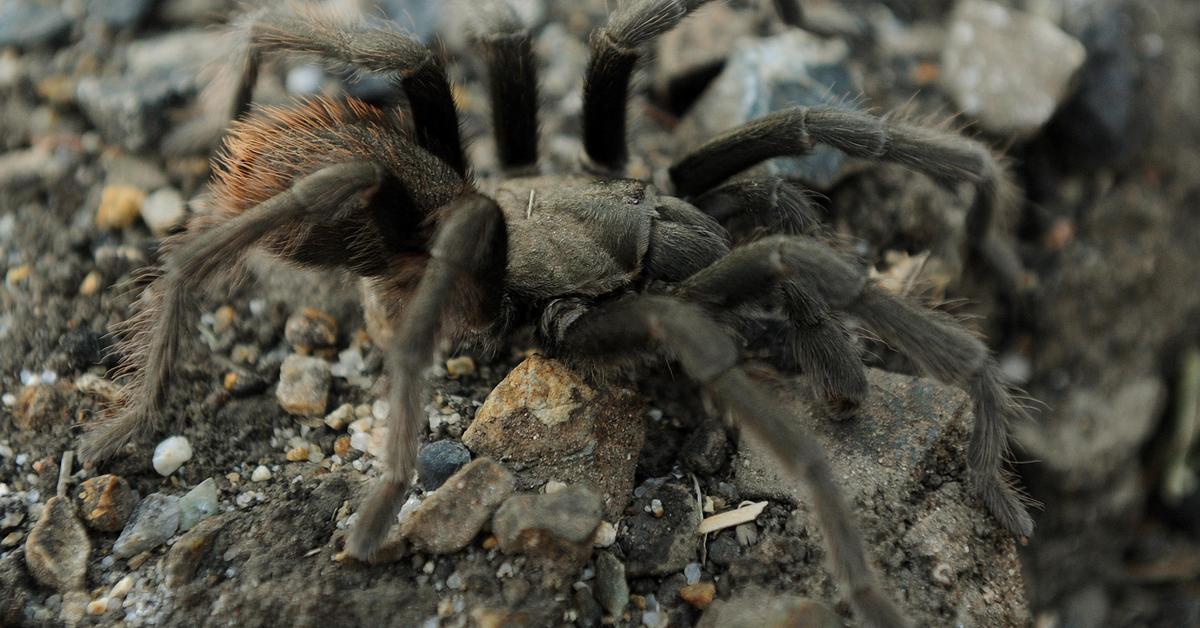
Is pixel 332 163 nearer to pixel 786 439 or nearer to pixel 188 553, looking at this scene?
pixel 188 553

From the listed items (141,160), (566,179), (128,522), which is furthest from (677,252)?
(141,160)

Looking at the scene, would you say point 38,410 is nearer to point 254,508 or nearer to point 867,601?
point 254,508

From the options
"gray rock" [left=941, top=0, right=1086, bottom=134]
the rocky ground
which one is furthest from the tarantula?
"gray rock" [left=941, top=0, right=1086, bottom=134]

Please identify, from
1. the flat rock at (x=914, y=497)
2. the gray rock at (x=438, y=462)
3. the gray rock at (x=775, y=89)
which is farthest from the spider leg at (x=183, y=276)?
the gray rock at (x=775, y=89)

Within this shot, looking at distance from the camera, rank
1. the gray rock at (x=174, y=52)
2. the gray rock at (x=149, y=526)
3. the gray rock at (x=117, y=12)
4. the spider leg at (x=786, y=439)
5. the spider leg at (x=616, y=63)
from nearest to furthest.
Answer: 1. the spider leg at (x=786, y=439)
2. the gray rock at (x=149, y=526)
3. the spider leg at (x=616, y=63)
4. the gray rock at (x=174, y=52)
5. the gray rock at (x=117, y=12)

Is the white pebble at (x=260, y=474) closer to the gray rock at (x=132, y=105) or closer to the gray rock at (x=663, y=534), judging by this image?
the gray rock at (x=663, y=534)

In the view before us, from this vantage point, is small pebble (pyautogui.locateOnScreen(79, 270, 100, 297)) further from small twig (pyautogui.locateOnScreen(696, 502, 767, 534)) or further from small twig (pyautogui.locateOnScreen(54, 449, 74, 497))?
small twig (pyautogui.locateOnScreen(696, 502, 767, 534))

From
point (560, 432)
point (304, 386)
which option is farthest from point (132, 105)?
point (560, 432)
